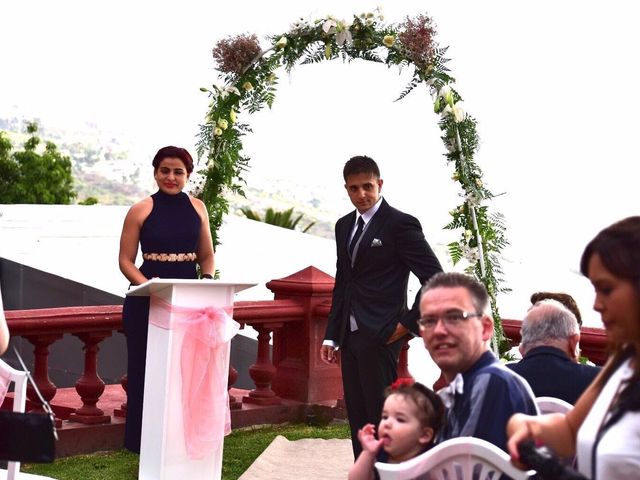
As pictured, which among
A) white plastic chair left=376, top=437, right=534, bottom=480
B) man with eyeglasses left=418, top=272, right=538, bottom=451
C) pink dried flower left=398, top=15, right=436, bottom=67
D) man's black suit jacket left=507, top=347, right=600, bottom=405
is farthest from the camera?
pink dried flower left=398, top=15, right=436, bottom=67

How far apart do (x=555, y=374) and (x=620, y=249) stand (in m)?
1.57

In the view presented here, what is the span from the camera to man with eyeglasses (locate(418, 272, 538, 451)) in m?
2.84

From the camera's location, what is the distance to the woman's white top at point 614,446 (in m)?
2.12

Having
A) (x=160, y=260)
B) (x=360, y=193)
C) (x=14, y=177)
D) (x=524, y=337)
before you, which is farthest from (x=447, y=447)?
(x=14, y=177)

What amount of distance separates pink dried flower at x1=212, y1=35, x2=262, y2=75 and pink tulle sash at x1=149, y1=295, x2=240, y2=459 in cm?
176

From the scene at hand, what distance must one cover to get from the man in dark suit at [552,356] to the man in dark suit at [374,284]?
46.6 inches

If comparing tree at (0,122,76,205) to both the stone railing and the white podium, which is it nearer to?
the stone railing

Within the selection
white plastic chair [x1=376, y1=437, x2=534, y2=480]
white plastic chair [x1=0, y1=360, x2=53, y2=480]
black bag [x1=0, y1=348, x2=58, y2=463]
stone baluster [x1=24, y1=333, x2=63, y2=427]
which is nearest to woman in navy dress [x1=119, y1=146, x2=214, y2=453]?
stone baluster [x1=24, y1=333, x2=63, y2=427]

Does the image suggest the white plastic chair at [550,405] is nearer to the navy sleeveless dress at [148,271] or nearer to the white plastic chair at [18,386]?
the white plastic chair at [18,386]

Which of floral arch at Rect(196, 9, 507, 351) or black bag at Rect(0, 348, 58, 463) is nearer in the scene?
black bag at Rect(0, 348, 58, 463)

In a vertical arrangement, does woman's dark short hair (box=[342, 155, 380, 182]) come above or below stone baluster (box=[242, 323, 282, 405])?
above

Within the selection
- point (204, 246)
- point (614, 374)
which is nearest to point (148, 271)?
point (204, 246)

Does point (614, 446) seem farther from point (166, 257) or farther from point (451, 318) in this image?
point (166, 257)

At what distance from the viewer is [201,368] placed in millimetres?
5305
